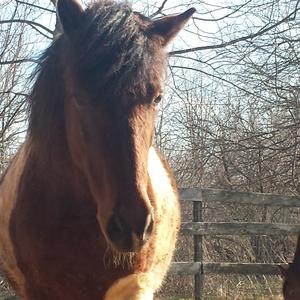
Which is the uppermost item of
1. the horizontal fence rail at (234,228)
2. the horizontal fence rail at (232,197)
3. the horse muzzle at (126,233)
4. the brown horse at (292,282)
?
the horizontal fence rail at (232,197)

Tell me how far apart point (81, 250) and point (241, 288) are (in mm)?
7122

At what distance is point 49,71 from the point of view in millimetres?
2787

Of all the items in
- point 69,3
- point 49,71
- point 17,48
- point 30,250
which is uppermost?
point 17,48

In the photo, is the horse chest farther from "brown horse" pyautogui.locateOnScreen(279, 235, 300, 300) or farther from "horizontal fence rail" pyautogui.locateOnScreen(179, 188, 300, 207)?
"horizontal fence rail" pyautogui.locateOnScreen(179, 188, 300, 207)

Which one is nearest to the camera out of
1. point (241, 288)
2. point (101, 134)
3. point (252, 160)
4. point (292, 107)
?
point (101, 134)

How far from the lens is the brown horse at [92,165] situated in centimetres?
229

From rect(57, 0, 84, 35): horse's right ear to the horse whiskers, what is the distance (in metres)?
1.08

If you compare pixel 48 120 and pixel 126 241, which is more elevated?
pixel 48 120

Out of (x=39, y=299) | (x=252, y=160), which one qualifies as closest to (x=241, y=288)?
(x=252, y=160)

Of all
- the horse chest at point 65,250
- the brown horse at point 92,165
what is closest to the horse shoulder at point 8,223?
the brown horse at point 92,165

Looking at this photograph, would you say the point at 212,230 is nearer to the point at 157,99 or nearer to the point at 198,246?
the point at 198,246

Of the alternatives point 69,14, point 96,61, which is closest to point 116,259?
point 96,61

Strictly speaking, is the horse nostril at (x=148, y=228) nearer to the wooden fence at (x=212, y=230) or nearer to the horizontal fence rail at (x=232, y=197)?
the wooden fence at (x=212, y=230)

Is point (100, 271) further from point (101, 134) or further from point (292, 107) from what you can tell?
point (292, 107)
